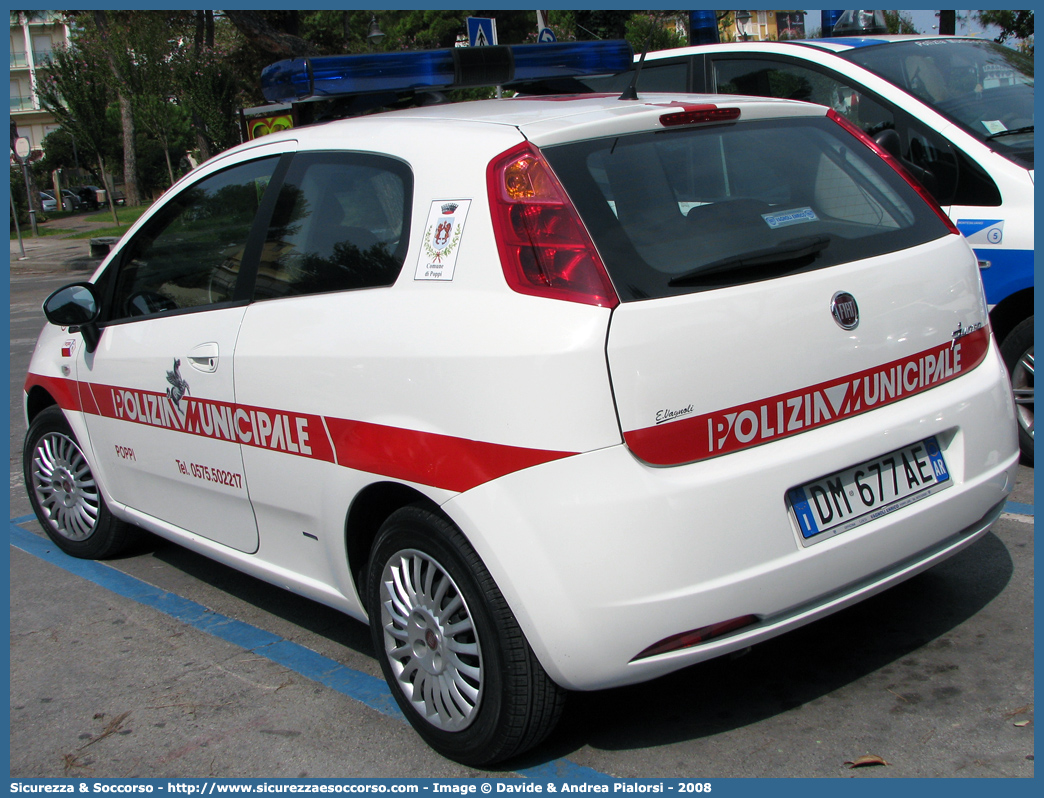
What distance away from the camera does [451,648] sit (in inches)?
108

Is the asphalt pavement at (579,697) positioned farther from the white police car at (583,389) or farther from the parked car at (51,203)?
the parked car at (51,203)

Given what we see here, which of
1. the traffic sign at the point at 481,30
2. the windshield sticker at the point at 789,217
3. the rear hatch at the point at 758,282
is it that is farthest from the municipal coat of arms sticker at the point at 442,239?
the traffic sign at the point at 481,30

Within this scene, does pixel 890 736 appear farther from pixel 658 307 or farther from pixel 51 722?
pixel 51 722

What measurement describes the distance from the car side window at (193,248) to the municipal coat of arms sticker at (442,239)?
951 mm

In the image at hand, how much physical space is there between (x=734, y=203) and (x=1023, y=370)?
8.35 ft

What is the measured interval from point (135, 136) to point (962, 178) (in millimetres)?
50628

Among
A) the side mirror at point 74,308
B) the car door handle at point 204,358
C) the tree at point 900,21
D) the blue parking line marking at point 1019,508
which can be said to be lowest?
the blue parking line marking at point 1019,508

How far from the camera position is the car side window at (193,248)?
355 centimetres

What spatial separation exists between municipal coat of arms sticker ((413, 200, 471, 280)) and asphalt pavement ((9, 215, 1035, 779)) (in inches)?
52.5

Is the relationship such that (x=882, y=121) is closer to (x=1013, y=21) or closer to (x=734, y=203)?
(x=734, y=203)

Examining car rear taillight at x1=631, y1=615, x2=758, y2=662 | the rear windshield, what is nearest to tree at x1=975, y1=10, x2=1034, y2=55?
the rear windshield

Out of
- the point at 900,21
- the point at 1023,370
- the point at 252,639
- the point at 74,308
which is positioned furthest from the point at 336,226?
the point at 900,21

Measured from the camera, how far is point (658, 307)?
2.45 m

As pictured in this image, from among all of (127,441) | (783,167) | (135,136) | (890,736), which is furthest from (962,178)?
(135,136)
